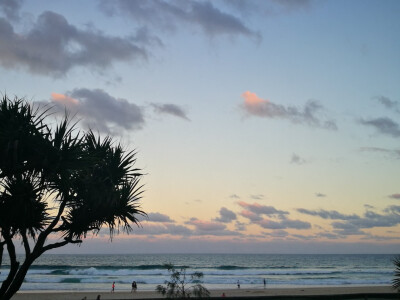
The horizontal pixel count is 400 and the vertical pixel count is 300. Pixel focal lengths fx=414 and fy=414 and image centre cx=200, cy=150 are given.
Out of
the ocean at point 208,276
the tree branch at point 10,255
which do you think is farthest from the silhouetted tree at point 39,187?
the ocean at point 208,276

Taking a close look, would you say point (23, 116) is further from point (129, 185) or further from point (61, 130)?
point (129, 185)

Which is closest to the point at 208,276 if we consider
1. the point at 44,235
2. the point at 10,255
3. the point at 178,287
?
the point at 178,287

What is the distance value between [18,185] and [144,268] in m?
84.2

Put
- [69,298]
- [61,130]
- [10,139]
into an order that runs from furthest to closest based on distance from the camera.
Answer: [69,298]
[61,130]
[10,139]

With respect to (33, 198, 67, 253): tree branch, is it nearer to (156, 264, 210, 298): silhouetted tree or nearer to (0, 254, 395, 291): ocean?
(156, 264, 210, 298): silhouetted tree

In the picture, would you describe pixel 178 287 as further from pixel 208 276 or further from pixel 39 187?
pixel 208 276

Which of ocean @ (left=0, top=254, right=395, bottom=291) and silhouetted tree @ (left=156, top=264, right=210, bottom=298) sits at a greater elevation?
silhouetted tree @ (left=156, top=264, right=210, bottom=298)

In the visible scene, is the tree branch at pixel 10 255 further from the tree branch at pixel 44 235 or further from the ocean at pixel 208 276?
the ocean at pixel 208 276

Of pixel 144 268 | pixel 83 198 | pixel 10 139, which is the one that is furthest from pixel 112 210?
pixel 144 268

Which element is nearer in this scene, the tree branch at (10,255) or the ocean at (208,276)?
the tree branch at (10,255)

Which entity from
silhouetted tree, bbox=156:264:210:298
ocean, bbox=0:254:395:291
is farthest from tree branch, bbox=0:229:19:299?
ocean, bbox=0:254:395:291

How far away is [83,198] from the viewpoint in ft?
38.9

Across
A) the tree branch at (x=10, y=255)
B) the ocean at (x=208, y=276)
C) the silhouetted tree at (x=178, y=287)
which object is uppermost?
the tree branch at (x=10, y=255)

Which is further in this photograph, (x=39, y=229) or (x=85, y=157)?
(x=39, y=229)
